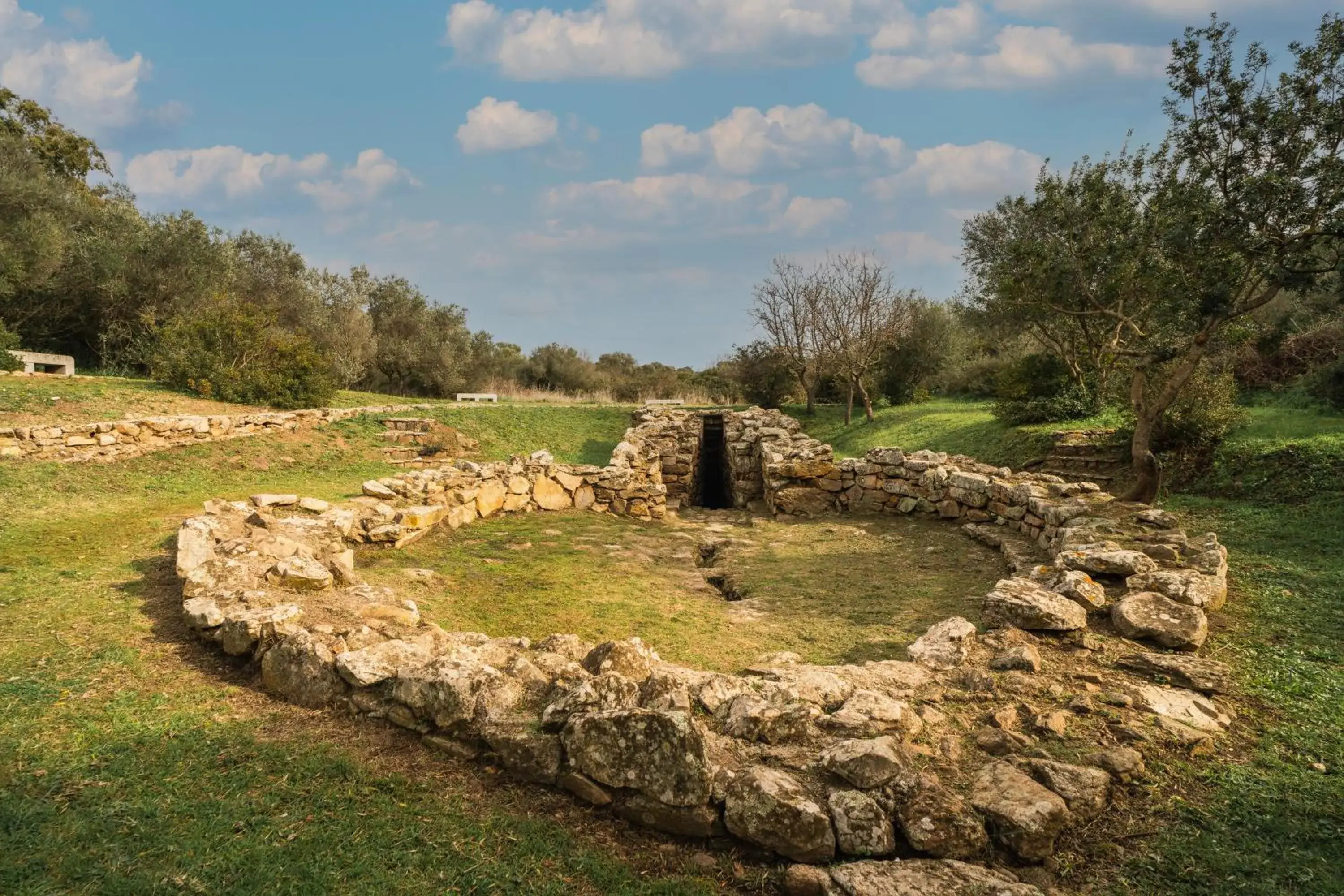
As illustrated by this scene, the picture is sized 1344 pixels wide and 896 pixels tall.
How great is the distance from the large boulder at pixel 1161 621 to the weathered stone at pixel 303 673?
5519mm

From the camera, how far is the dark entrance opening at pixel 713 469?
722 inches

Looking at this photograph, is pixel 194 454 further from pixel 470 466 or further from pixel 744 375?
pixel 744 375

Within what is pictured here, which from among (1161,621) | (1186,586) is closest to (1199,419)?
(1186,586)

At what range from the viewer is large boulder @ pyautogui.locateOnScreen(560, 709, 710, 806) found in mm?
3010

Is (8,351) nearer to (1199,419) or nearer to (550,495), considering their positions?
(550,495)

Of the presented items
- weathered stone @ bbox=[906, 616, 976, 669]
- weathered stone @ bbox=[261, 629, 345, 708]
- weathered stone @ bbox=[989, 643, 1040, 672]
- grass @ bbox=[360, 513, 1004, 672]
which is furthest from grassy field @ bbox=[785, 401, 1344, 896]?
weathered stone @ bbox=[261, 629, 345, 708]

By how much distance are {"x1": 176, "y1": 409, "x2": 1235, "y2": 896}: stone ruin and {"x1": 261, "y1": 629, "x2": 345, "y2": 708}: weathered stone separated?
13 mm

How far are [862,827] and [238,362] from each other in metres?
18.2

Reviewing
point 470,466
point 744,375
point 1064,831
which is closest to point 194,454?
point 470,466

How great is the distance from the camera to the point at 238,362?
16469 millimetres

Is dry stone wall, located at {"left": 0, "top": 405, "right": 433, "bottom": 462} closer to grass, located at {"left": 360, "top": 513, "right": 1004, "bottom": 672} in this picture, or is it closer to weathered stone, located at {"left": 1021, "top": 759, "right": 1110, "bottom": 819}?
grass, located at {"left": 360, "top": 513, "right": 1004, "bottom": 672}

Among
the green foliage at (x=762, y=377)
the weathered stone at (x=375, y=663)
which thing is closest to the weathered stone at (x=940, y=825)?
the weathered stone at (x=375, y=663)

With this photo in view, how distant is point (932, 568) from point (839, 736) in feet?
16.6

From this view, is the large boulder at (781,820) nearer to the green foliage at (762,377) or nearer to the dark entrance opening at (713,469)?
the dark entrance opening at (713,469)
